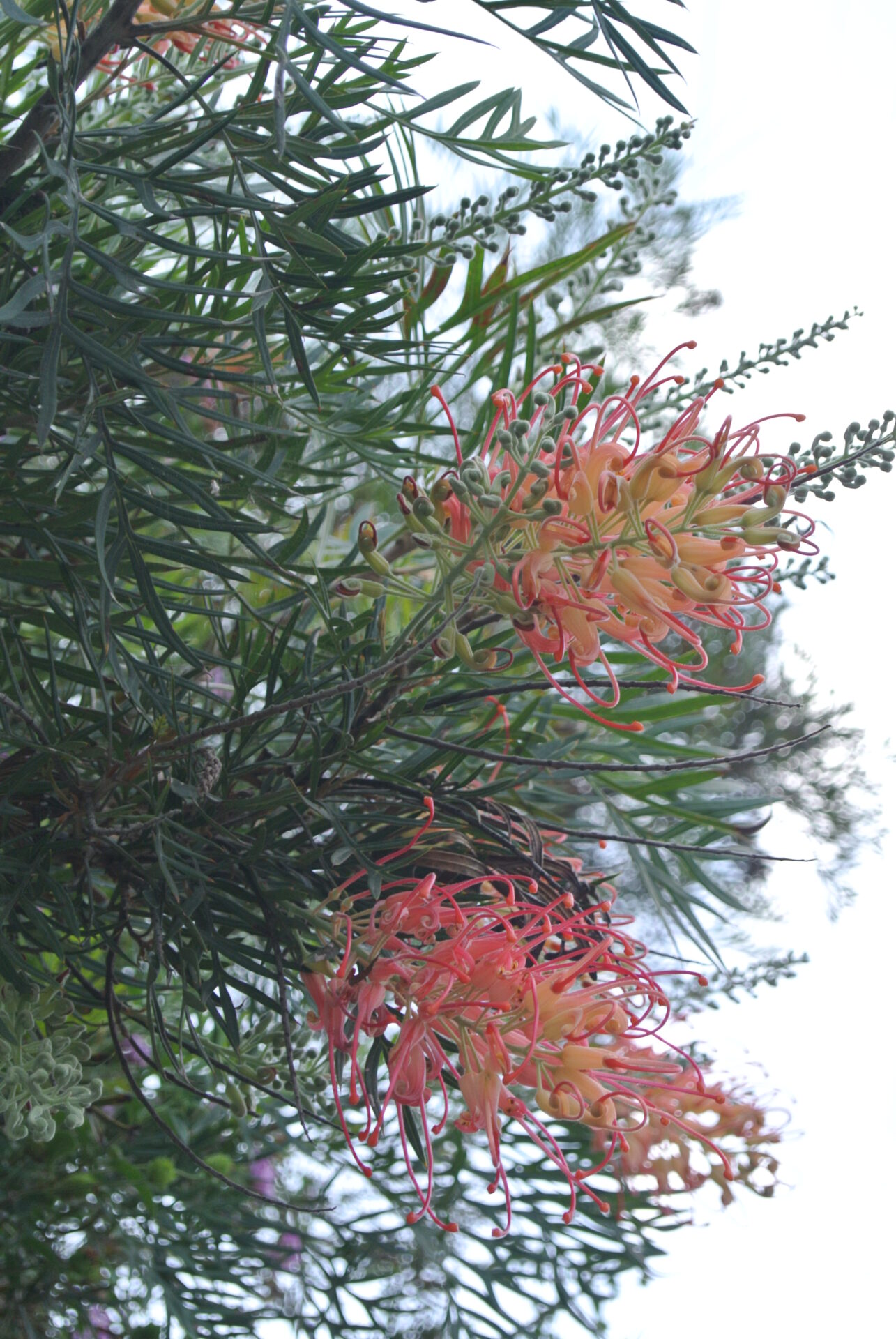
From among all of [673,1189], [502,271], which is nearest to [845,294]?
[502,271]

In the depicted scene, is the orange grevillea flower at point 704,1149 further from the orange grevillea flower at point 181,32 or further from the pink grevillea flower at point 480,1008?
the orange grevillea flower at point 181,32

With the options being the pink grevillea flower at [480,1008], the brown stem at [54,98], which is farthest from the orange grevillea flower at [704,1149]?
the brown stem at [54,98]

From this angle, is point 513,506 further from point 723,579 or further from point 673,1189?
point 673,1189

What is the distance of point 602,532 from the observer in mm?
223

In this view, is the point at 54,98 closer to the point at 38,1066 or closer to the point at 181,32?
the point at 181,32

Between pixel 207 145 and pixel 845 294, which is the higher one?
pixel 845 294

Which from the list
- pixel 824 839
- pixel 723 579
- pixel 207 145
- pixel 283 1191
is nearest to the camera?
pixel 723 579

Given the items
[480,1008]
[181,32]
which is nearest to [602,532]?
[480,1008]

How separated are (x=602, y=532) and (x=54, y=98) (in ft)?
0.51

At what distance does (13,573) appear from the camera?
31 cm

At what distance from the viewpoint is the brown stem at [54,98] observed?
0.25 meters

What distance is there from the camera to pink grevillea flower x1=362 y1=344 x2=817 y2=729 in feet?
0.70

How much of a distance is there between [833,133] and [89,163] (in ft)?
2.47

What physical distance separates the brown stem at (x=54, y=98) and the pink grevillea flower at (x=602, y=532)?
119mm
